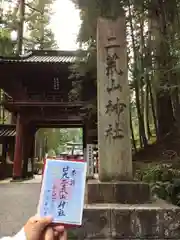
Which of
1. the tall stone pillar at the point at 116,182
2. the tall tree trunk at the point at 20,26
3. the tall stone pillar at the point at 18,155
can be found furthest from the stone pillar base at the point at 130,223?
the tall tree trunk at the point at 20,26

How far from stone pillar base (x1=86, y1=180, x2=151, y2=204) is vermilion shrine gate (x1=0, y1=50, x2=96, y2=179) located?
910 cm

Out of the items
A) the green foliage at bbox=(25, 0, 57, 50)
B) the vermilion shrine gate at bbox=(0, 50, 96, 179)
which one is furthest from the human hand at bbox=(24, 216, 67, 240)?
the green foliage at bbox=(25, 0, 57, 50)

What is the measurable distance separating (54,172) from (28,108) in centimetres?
1338

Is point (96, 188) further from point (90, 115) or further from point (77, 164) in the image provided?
point (90, 115)

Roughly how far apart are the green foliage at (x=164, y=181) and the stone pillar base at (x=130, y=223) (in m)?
1.84

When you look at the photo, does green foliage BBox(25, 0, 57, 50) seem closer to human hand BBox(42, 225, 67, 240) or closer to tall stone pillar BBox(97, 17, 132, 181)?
tall stone pillar BBox(97, 17, 132, 181)

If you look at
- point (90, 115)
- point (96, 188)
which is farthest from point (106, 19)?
point (90, 115)

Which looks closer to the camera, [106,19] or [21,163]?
[106,19]

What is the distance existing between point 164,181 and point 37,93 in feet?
28.2

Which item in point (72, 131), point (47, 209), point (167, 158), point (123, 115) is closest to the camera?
point (47, 209)

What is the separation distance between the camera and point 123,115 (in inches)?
189

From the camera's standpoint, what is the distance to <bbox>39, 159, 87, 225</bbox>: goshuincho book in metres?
1.14

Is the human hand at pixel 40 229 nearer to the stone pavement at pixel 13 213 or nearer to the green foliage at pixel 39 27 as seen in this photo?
the stone pavement at pixel 13 213

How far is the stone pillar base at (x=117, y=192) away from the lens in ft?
14.4
